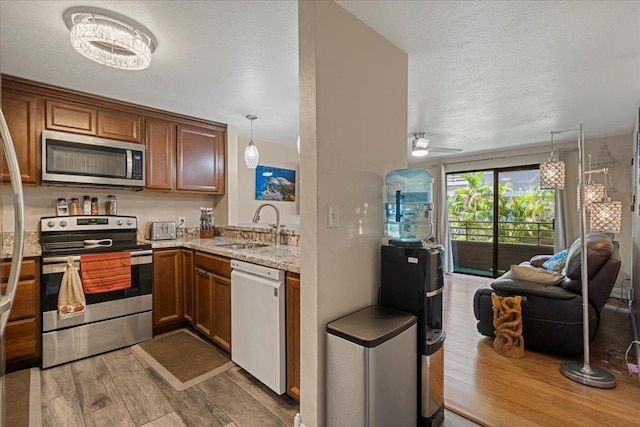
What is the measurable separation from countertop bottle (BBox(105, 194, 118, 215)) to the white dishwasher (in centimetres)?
182

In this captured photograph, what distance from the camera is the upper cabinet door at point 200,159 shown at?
347cm

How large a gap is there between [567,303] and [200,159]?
395 cm

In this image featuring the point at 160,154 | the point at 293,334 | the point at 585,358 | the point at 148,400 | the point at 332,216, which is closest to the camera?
the point at 332,216

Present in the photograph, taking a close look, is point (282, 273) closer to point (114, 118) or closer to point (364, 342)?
point (364, 342)

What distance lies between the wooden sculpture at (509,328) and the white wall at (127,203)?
352cm

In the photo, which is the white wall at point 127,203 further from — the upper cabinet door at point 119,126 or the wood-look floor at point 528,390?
the wood-look floor at point 528,390

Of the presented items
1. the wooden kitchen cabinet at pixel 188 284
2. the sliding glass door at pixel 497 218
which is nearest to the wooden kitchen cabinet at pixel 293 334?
the wooden kitchen cabinet at pixel 188 284

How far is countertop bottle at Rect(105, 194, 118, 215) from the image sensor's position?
3.19 m

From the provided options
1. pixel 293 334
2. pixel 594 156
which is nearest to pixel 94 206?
pixel 293 334

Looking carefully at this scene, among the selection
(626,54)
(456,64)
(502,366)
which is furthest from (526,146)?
(502,366)

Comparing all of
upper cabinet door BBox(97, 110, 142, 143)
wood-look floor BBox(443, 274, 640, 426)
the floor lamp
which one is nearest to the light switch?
wood-look floor BBox(443, 274, 640, 426)

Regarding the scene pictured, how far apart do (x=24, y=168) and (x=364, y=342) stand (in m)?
3.13

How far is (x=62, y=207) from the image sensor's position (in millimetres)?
2900

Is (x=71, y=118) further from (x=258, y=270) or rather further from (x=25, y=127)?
(x=258, y=270)
